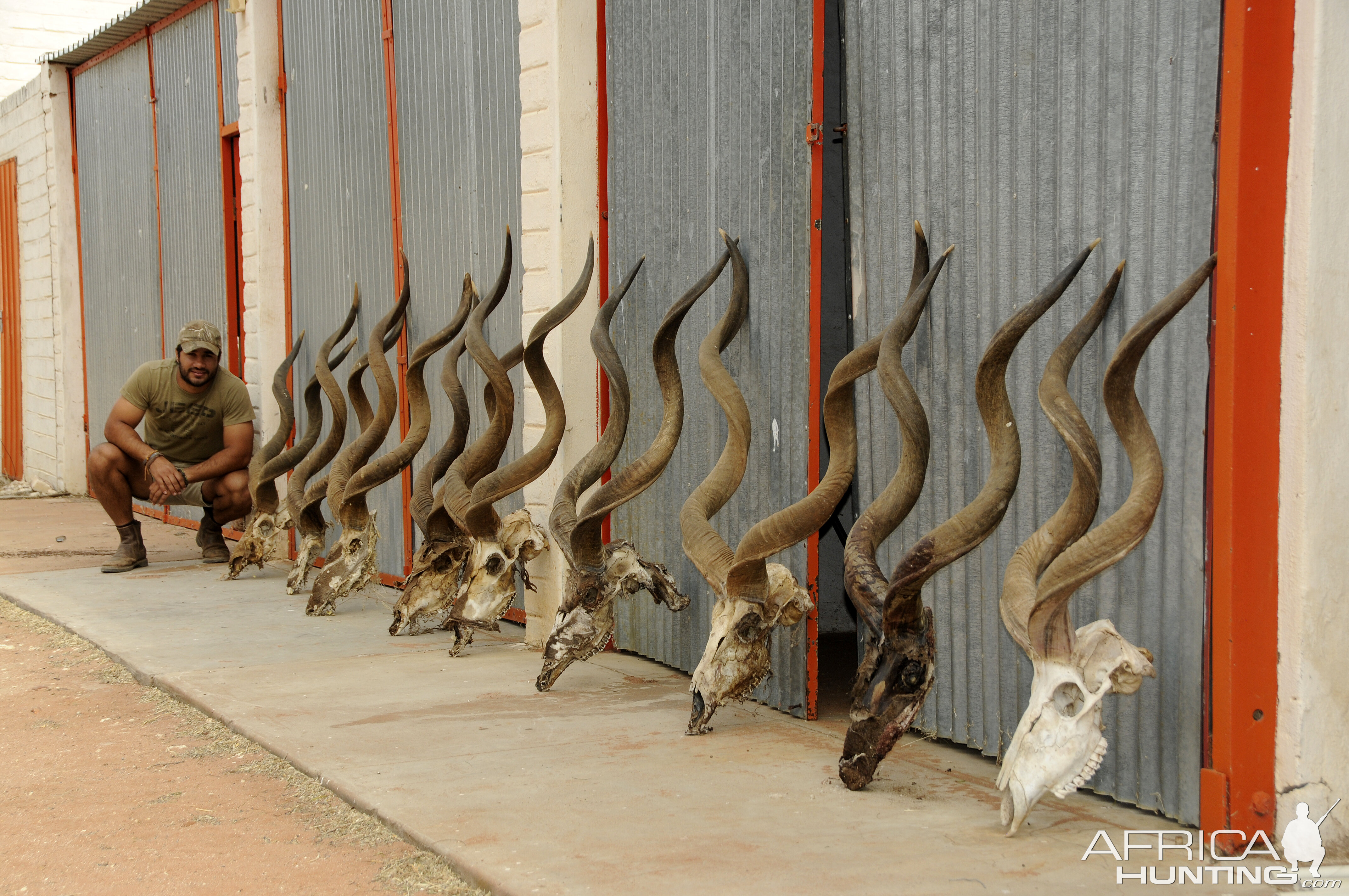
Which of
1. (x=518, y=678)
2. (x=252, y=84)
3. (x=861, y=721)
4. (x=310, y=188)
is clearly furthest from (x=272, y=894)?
(x=252, y=84)

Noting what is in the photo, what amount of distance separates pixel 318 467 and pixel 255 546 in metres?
0.79

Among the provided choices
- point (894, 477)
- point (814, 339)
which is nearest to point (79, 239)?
point (814, 339)

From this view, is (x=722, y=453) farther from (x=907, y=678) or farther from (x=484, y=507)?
(x=907, y=678)

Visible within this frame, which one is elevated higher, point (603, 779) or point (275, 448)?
point (275, 448)

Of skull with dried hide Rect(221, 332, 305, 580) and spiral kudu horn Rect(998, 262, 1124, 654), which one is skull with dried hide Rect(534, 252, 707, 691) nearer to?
spiral kudu horn Rect(998, 262, 1124, 654)

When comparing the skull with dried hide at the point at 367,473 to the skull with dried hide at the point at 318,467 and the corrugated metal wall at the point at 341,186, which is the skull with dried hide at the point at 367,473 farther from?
the corrugated metal wall at the point at 341,186

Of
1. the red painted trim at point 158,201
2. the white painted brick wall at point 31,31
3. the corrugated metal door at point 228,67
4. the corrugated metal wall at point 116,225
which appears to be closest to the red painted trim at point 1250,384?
the corrugated metal door at point 228,67

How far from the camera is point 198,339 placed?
798cm

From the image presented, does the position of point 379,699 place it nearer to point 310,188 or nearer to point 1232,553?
point 1232,553

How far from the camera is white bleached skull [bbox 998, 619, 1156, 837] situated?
10.3 feet

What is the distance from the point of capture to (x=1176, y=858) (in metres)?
3.08

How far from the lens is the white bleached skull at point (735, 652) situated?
4242mm

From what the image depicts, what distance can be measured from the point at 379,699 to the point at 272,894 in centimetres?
179

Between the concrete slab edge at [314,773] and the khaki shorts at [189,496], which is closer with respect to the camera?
the concrete slab edge at [314,773]
